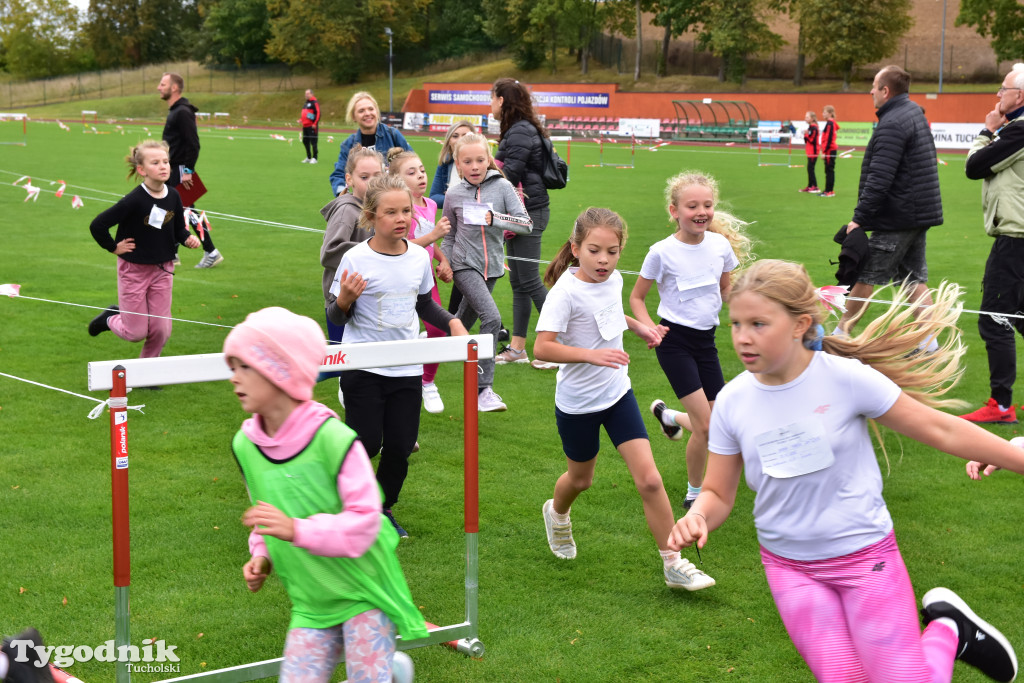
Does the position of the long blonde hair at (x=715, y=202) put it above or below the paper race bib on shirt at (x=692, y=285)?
above

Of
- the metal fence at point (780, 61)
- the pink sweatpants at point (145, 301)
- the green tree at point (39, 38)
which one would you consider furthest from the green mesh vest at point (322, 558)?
the green tree at point (39, 38)

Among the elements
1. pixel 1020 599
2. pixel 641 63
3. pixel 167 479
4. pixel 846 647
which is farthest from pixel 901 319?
pixel 641 63

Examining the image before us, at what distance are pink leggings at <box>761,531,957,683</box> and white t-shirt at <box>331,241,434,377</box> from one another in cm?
258

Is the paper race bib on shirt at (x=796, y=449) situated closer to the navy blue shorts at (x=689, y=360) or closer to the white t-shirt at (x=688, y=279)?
the navy blue shorts at (x=689, y=360)

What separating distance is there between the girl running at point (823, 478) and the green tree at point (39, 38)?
112698mm

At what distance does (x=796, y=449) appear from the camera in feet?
10.1

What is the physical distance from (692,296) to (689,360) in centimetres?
36

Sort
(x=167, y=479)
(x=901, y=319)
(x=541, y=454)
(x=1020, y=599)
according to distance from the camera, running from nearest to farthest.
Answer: (x=901, y=319) < (x=1020, y=599) < (x=167, y=479) < (x=541, y=454)

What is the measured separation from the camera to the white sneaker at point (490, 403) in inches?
303

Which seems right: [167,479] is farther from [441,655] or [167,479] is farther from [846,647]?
[846,647]

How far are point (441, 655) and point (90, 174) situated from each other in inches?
919

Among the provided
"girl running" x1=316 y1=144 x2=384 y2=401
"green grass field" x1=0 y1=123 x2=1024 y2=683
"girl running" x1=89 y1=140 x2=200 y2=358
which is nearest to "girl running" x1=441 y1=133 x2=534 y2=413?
"green grass field" x1=0 y1=123 x2=1024 y2=683

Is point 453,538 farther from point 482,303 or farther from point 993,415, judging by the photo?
point 993,415

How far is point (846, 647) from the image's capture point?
9.95 feet
